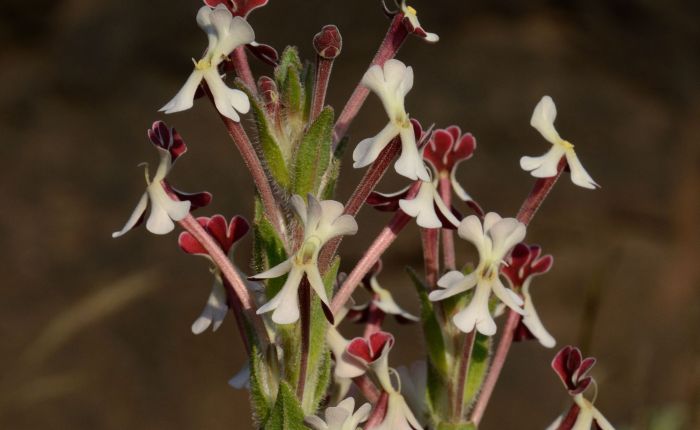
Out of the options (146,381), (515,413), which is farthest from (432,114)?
(146,381)

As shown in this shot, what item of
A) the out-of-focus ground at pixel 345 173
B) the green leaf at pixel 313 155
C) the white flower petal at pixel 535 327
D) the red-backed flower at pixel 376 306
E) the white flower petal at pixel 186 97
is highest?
the white flower petal at pixel 186 97

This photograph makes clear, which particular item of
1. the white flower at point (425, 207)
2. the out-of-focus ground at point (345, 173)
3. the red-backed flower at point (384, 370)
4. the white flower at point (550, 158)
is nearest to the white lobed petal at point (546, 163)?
the white flower at point (550, 158)

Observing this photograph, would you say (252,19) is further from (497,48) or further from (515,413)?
(515,413)

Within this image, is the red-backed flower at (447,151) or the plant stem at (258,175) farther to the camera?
the red-backed flower at (447,151)

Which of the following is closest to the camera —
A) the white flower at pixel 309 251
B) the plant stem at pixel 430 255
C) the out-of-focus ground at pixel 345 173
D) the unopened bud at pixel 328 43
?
the white flower at pixel 309 251

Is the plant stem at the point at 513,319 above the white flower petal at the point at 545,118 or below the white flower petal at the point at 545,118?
below

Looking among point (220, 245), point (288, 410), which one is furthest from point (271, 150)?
point (288, 410)

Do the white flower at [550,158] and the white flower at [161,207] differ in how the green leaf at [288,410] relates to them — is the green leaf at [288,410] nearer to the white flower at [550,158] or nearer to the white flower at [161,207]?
the white flower at [161,207]

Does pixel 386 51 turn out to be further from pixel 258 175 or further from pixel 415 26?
pixel 258 175
